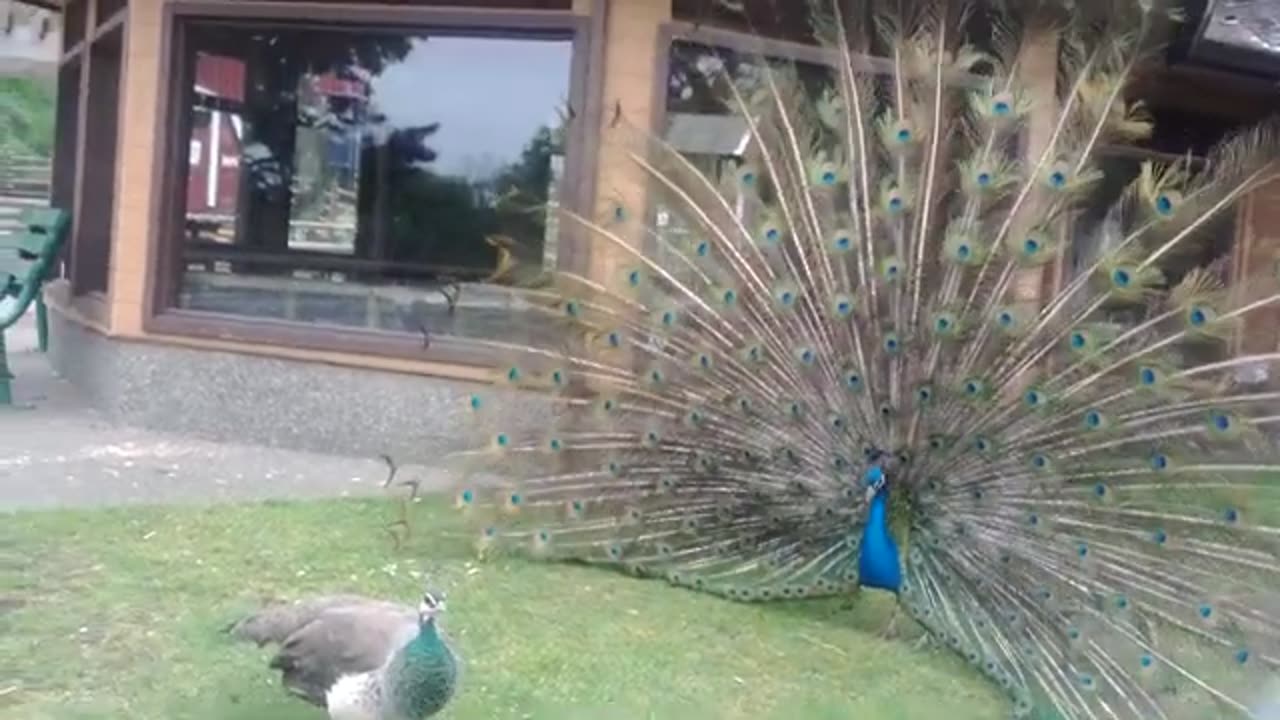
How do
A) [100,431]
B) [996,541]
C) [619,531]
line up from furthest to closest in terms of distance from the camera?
[100,431]
[619,531]
[996,541]

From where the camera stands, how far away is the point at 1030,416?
6477 millimetres

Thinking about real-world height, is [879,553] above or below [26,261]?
below

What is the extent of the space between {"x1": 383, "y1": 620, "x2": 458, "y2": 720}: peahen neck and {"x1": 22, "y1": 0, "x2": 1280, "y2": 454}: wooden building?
15.8ft

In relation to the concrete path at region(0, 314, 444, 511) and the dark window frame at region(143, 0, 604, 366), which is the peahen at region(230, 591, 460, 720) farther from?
the dark window frame at region(143, 0, 604, 366)

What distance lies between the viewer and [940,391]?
6.55 m

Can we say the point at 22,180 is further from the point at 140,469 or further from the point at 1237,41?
the point at 1237,41

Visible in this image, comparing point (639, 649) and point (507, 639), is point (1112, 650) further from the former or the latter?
point (507, 639)

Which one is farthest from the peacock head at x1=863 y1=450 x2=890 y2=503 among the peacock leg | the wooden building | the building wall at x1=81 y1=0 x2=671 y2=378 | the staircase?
the staircase

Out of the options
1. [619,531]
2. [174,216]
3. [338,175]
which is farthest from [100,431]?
[619,531]

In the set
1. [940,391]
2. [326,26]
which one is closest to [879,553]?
[940,391]

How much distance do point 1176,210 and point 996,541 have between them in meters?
1.39

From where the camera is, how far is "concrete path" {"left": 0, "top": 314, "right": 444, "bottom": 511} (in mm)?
8219

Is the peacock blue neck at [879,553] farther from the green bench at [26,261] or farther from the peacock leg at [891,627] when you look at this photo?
the green bench at [26,261]

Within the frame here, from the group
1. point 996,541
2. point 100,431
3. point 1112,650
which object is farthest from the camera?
point 100,431
